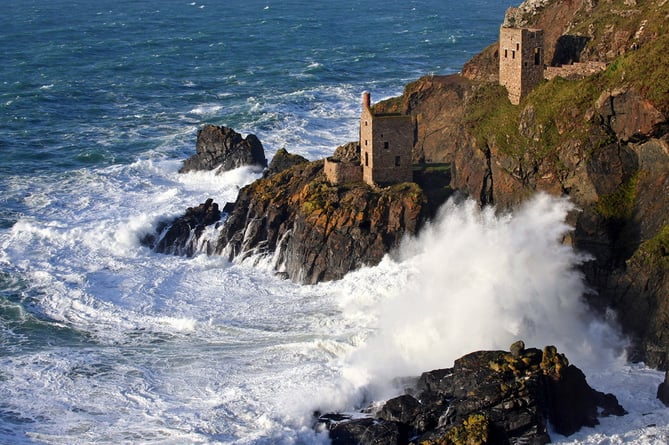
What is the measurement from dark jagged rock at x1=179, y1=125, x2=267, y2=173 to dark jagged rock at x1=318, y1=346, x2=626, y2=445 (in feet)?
131

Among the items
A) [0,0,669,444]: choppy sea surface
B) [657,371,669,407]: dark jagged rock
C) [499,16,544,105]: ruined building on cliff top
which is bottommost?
[0,0,669,444]: choppy sea surface

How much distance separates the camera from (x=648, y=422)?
1969 inches

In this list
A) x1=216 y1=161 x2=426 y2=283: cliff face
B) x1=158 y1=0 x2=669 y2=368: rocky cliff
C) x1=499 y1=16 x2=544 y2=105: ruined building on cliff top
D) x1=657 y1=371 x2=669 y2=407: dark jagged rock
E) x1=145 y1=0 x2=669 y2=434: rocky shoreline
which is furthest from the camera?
x1=499 y1=16 x2=544 y2=105: ruined building on cliff top

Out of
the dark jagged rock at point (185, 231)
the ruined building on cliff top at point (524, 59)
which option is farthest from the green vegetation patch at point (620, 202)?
the dark jagged rock at point (185, 231)

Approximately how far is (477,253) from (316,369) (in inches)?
486

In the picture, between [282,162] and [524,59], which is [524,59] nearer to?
[524,59]

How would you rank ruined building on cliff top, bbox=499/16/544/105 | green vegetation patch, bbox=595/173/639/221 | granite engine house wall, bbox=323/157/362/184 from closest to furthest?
green vegetation patch, bbox=595/173/639/221, granite engine house wall, bbox=323/157/362/184, ruined building on cliff top, bbox=499/16/544/105

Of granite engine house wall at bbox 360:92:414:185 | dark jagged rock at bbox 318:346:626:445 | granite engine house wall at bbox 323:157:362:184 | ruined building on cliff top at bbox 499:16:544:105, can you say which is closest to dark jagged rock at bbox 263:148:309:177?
granite engine house wall at bbox 323:157:362:184

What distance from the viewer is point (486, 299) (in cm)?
6003

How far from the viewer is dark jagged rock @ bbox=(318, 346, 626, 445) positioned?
48.2 m

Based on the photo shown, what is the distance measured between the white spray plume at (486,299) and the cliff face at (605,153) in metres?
1.14

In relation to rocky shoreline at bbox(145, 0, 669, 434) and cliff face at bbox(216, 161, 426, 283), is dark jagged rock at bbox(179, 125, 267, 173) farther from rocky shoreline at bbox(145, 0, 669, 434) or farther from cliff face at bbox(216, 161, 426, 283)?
cliff face at bbox(216, 161, 426, 283)

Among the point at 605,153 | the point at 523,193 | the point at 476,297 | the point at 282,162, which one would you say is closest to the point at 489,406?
the point at 476,297

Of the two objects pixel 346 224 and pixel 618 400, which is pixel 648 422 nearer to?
pixel 618 400
